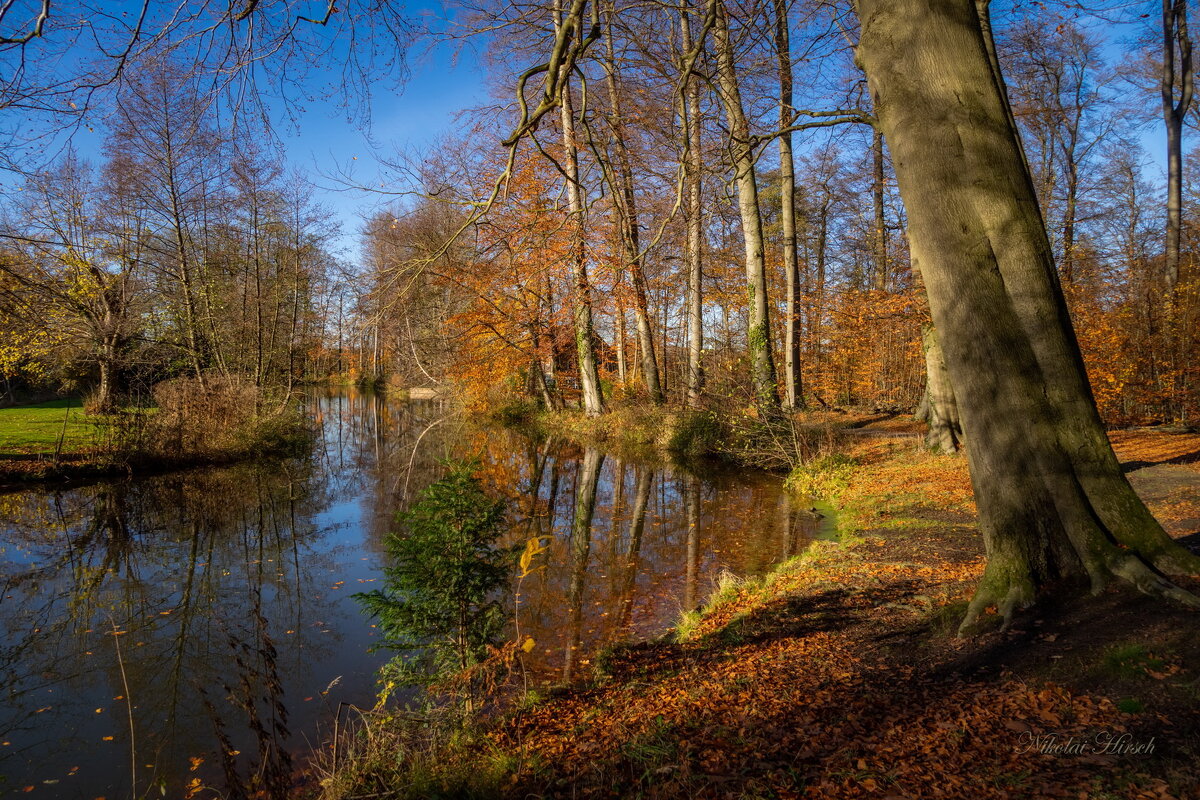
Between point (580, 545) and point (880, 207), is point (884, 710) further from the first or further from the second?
point (880, 207)

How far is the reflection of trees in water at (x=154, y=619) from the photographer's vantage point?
4555 mm

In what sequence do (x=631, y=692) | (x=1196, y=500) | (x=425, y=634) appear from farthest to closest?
(x=1196, y=500), (x=425, y=634), (x=631, y=692)

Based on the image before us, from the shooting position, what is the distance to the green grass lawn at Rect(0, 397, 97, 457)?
13375 millimetres

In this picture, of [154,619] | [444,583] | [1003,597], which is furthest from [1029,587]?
[154,619]

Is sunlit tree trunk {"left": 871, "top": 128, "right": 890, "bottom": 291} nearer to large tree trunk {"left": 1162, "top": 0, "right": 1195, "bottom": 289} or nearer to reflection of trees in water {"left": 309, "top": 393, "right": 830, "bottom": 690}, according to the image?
large tree trunk {"left": 1162, "top": 0, "right": 1195, "bottom": 289}

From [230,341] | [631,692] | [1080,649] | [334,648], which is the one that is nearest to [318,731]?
[334,648]

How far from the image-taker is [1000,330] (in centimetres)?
382

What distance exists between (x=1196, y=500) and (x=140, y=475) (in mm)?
17652

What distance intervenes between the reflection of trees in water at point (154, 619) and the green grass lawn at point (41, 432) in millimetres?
2313

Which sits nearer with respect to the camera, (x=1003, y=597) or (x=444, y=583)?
(x=1003, y=597)

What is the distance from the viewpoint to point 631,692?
4.20 metres

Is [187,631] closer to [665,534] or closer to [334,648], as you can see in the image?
[334,648]

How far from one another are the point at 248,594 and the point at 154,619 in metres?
0.93

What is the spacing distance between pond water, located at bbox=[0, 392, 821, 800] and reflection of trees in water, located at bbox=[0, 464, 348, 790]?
1.0 inches
